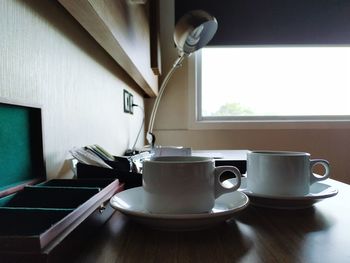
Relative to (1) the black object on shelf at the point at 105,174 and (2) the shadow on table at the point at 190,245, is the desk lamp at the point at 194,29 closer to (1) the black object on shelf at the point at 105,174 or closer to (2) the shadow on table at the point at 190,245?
(1) the black object on shelf at the point at 105,174

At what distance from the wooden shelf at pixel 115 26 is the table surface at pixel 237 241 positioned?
0.40 metres

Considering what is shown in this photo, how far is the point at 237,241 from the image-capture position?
340 millimetres

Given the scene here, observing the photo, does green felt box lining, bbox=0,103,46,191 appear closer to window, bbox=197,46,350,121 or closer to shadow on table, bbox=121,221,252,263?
shadow on table, bbox=121,221,252,263

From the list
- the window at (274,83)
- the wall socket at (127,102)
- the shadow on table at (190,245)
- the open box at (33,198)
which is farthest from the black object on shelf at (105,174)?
the window at (274,83)

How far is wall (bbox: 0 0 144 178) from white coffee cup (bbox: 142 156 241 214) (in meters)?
0.26

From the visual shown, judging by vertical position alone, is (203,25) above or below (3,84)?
above

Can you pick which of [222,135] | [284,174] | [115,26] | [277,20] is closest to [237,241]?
[284,174]

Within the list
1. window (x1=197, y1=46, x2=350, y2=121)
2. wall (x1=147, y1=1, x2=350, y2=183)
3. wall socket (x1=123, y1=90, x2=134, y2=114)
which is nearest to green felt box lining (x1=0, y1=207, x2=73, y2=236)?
wall socket (x1=123, y1=90, x2=134, y2=114)

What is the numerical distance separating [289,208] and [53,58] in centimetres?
54

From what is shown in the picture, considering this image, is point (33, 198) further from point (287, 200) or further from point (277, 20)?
point (277, 20)

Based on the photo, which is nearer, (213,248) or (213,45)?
(213,248)

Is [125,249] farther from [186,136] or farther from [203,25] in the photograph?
[186,136]

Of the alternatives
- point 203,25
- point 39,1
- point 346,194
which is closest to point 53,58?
point 39,1

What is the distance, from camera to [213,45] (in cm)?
198
